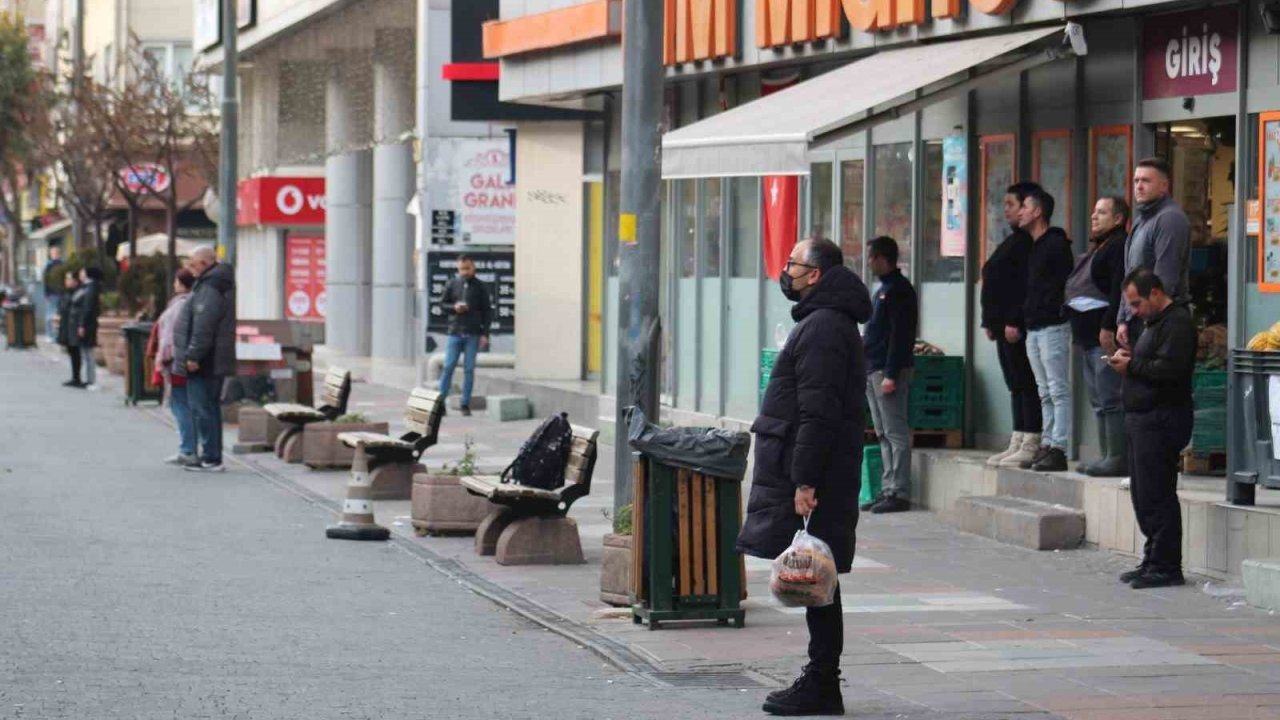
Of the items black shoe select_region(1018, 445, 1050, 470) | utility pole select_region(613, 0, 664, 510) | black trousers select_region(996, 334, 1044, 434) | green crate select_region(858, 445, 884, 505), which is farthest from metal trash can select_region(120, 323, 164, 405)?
utility pole select_region(613, 0, 664, 510)

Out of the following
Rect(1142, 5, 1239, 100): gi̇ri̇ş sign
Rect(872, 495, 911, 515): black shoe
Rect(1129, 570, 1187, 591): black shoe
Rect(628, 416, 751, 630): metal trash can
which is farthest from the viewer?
Rect(872, 495, 911, 515): black shoe

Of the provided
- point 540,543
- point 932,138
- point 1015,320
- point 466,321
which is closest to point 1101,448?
point 1015,320

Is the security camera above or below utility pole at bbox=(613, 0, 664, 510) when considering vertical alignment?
above

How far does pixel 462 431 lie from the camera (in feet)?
80.9

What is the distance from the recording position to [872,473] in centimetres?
1623

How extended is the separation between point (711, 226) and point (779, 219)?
183 centimetres

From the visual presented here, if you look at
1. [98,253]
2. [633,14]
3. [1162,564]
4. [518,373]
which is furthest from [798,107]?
[98,253]

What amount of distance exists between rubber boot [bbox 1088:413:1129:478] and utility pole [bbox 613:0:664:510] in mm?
3181

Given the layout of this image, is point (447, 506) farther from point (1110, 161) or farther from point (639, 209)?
point (1110, 161)

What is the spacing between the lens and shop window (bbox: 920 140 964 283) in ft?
55.9

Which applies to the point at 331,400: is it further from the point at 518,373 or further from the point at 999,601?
the point at 999,601

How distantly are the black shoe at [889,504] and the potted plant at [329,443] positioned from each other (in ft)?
17.8

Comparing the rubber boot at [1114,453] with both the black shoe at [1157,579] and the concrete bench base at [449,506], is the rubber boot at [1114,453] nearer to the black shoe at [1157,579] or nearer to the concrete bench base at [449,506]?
the black shoe at [1157,579]

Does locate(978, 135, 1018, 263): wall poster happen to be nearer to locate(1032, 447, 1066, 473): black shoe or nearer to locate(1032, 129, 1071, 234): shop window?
locate(1032, 129, 1071, 234): shop window
